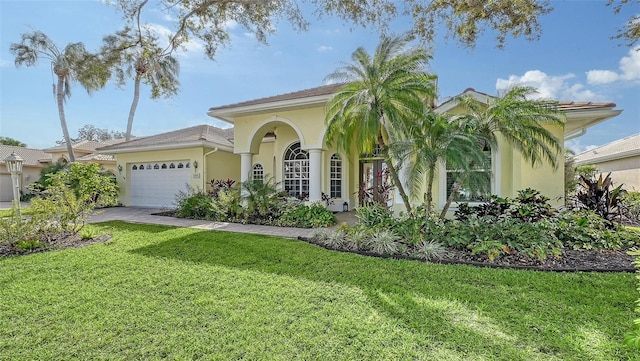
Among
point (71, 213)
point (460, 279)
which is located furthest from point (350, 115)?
point (71, 213)

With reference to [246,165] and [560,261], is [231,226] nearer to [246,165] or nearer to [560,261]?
[246,165]

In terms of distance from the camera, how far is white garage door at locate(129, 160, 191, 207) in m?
16.4

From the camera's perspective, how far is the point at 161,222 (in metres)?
11.6

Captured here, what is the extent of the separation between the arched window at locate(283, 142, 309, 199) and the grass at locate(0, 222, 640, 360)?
871 cm

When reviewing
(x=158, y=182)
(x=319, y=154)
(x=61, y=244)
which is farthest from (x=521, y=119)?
(x=158, y=182)

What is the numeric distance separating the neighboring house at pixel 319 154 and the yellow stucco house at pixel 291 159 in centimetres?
3

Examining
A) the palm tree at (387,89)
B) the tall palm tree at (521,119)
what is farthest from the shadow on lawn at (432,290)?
the tall palm tree at (521,119)

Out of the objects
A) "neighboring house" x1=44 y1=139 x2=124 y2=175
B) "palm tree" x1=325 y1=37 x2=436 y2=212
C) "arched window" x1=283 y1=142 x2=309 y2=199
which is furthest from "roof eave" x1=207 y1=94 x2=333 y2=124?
"neighboring house" x1=44 y1=139 x2=124 y2=175

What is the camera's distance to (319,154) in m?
12.3

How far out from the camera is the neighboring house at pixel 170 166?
615 inches

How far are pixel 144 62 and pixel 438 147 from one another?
775 inches

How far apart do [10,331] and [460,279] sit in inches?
257

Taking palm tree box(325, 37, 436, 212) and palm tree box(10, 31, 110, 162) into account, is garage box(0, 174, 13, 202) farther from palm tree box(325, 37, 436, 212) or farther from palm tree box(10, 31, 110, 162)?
palm tree box(325, 37, 436, 212)

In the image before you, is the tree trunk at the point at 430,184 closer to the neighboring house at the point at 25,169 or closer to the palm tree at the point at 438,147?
the palm tree at the point at 438,147
